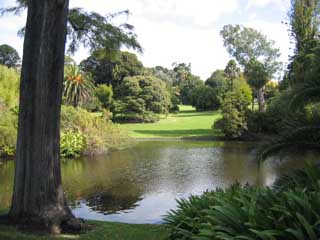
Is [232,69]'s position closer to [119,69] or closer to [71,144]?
[119,69]

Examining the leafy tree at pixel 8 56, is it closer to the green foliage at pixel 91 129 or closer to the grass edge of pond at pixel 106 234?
the green foliage at pixel 91 129

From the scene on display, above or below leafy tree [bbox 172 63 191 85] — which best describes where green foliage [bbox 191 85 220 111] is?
below

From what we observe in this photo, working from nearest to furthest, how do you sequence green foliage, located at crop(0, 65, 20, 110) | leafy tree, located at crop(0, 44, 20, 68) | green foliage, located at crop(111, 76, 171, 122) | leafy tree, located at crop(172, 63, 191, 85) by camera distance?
green foliage, located at crop(0, 65, 20, 110), green foliage, located at crop(111, 76, 171, 122), leafy tree, located at crop(0, 44, 20, 68), leafy tree, located at crop(172, 63, 191, 85)

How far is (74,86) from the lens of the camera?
38.2 metres

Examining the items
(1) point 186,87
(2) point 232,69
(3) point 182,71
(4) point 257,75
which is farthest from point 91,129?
(3) point 182,71

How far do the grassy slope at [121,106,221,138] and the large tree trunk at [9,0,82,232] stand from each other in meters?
29.5

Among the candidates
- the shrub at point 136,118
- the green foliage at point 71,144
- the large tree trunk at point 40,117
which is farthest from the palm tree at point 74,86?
the large tree trunk at point 40,117

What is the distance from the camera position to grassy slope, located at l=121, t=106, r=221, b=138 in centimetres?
4000

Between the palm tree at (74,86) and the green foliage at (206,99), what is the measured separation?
2637 centimetres

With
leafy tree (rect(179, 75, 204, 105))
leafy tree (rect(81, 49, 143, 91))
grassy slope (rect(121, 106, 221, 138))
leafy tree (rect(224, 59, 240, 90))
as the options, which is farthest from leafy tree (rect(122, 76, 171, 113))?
leafy tree (rect(179, 75, 204, 105))

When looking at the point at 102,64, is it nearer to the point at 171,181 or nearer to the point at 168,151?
the point at 168,151

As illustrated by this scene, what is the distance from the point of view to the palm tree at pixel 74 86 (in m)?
37.9

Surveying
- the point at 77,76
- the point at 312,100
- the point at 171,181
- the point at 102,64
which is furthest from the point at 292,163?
the point at 102,64

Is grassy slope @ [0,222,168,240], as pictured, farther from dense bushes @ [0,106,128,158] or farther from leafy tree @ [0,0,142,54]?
dense bushes @ [0,106,128,158]
